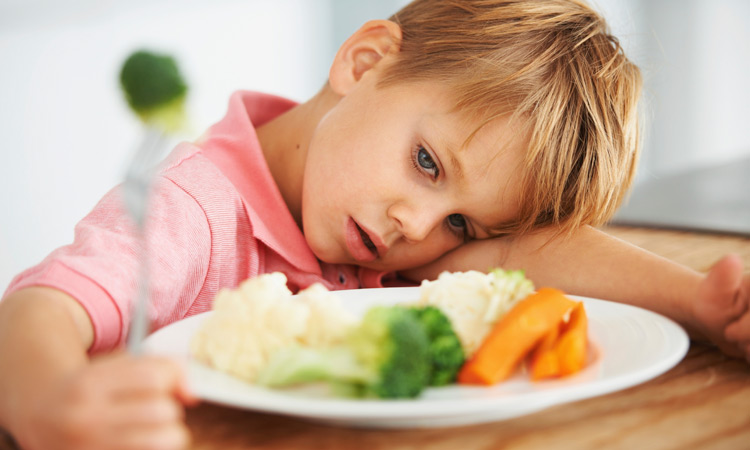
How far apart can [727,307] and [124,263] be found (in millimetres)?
749

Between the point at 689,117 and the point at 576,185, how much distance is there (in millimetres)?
3125

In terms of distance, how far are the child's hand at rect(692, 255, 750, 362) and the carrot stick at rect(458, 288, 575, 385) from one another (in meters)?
0.21

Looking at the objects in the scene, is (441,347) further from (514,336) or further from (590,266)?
(590,266)

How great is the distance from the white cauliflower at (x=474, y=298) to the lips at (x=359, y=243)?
1.46 ft

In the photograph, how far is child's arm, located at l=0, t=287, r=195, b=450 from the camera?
20.0 inches

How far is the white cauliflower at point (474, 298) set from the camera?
0.77 meters

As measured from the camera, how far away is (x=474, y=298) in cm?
80

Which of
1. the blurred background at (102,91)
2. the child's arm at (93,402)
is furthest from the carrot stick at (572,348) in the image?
the blurred background at (102,91)

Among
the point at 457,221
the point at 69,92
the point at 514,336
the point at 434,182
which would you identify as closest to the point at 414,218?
the point at 434,182

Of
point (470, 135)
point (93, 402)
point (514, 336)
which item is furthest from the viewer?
point (470, 135)

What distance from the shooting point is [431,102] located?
1206 millimetres

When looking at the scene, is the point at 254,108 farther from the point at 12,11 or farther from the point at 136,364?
the point at 12,11

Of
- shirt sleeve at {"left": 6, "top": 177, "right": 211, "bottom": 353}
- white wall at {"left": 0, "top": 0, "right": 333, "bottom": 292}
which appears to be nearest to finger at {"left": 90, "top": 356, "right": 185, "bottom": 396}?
shirt sleeve at {"left": 6, "top": 177, "right": 211, "bottom": 353}

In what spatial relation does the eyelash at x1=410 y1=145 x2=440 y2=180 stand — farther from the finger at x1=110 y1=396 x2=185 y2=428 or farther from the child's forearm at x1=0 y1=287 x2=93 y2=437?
the finger at x1=110 y1=396 x2=185 y2=428
